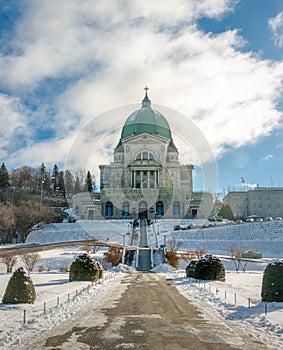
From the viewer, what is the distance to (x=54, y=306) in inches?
606

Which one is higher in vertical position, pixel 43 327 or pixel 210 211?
pixel 210 211

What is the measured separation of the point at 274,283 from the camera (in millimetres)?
16016

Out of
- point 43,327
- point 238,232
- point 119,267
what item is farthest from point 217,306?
point 238,232

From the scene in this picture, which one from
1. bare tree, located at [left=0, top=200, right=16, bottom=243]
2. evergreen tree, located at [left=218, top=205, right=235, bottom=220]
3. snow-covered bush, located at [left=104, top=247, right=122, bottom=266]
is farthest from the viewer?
evergreen tree, located at [left=218, top=205, right=235, bottom=220]

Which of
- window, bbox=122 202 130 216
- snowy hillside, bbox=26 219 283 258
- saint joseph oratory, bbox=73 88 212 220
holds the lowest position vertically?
snowy hillside, bbox=26 219 283 258

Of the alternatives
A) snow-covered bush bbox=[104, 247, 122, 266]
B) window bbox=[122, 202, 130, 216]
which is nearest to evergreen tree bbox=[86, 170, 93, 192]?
window bbox=[122, 202, 130, 216]

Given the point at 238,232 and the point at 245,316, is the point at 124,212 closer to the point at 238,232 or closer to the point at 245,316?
the point at 238,232

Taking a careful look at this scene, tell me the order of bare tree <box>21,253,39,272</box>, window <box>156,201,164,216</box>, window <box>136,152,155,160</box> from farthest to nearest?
window <box>136,152,155,160</box>
window <box>156,201,164,216</box>
bare tree <box>21,253,39,272</box>

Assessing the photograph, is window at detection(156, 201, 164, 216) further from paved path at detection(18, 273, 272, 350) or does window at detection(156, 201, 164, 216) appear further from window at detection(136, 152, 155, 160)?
paved path at detection(18, 273, 272, 350)

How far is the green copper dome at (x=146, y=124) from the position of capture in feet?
310

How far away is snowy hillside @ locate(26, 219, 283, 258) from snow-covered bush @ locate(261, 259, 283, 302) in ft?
125

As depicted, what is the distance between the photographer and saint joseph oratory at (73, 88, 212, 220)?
267 ft

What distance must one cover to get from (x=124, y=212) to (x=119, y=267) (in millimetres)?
41114

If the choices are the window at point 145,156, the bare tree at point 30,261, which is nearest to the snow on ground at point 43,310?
the bare tree at point 30,261
